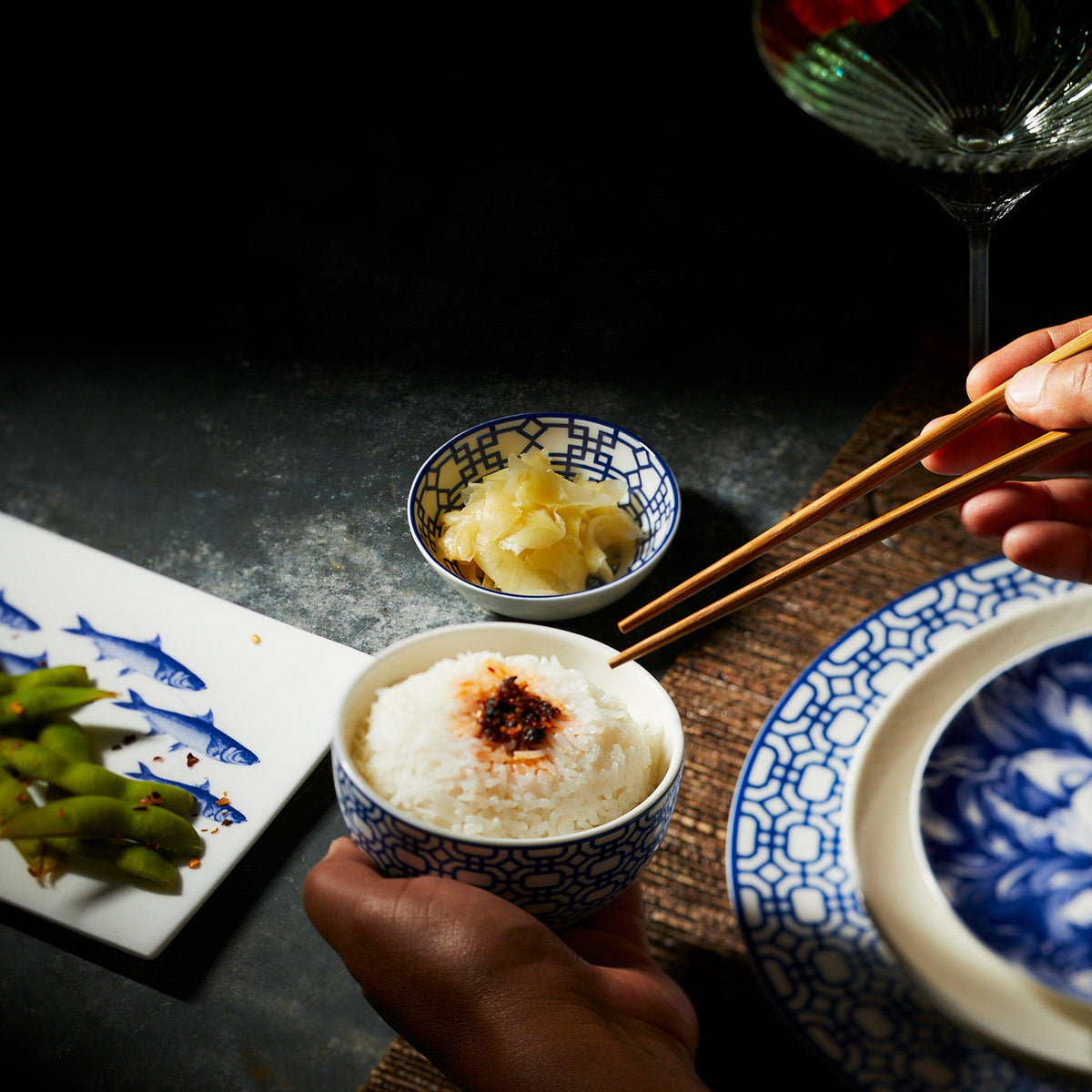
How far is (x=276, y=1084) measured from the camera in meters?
0.60

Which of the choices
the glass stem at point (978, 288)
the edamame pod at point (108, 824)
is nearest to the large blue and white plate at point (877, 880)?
the glass stem at point (978, 288)

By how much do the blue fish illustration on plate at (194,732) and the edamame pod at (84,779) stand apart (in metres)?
0.03

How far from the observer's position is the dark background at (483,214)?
33.2 inches

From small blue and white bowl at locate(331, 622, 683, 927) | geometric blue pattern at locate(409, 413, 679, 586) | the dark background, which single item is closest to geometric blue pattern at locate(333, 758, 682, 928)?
small blue and white bowl at locate(331, 622, 683, 927)

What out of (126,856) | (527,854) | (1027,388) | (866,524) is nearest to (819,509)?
(866,524)

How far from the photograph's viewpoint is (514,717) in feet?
2.06

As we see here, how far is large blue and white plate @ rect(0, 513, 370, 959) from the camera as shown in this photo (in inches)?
24.3

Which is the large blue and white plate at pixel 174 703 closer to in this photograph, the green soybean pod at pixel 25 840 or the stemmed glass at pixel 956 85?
the green soybean pod at pixel 25 840

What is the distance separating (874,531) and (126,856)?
511 mm

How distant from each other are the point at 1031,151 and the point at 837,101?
0.49 ft

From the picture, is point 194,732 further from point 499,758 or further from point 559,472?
point 559,472

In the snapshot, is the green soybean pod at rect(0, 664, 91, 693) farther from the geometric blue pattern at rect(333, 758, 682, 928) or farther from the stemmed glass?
the stemmed glass

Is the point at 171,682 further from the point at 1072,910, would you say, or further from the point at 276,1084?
the point at 1072,910

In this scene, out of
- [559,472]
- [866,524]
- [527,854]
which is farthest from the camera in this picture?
Answer: [559,472]
